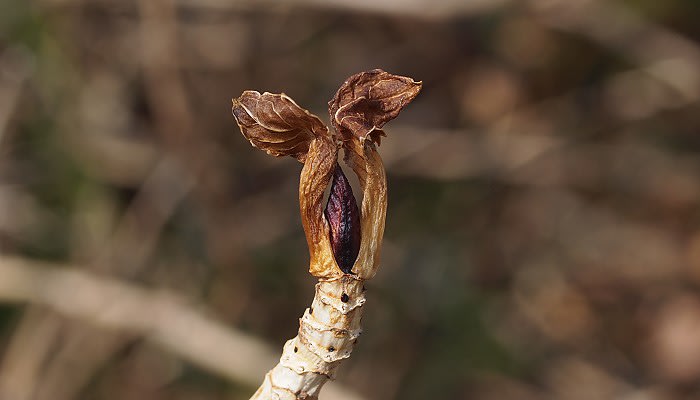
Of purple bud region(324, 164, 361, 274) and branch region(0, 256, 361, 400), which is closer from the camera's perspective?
purple bud region(324, 164, 361, 274)

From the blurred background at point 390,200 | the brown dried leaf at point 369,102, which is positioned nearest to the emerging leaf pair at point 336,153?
the brown dried leaf at point 369,102

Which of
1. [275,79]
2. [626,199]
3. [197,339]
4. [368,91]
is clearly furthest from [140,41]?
[368,91]

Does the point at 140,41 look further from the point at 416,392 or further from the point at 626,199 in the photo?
the point at 626,199

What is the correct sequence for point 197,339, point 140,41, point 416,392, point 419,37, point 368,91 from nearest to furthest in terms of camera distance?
point 368,91
point 197,339
point 140,41
point 416,392
point 419,37

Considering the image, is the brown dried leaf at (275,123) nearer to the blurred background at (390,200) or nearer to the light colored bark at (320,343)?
the light colored bark at (320,343)

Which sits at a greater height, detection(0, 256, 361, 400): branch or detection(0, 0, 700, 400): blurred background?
detection(0, 0, 700, 400): blurred background

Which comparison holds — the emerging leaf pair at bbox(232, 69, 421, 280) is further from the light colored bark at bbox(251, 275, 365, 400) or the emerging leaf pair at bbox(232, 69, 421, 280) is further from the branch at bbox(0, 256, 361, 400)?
the branch at bbox(0, 256, 361, 400)

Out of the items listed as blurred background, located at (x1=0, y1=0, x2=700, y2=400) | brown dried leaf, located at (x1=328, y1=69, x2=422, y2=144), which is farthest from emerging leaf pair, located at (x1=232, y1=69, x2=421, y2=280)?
blurred background, located at (x1=0, y1=0, x2=700, y2=400)
